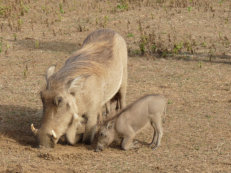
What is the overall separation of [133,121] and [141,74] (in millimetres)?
2977

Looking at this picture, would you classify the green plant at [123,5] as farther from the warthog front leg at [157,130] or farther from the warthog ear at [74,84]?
the warthog ear at [74,84]

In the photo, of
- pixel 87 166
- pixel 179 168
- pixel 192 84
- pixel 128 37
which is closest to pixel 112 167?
pixel 87 166

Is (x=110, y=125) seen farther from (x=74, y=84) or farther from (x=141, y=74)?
(x=141, y=74)

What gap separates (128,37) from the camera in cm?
1027

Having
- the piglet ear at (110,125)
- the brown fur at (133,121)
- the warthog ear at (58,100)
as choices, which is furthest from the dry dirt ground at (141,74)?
the warthog ear at (58,100)

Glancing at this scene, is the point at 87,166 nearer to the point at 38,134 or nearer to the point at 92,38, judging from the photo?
the point at 38,134

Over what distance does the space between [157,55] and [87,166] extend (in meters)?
4.90

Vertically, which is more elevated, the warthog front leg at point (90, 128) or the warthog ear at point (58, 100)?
the warthog ear at point (58, 100)

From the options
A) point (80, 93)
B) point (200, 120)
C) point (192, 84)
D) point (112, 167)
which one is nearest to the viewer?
point (112, 167)

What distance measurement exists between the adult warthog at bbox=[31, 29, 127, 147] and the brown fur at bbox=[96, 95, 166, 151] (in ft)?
0.69

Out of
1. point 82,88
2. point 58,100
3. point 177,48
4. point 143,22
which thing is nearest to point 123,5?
point 143,22

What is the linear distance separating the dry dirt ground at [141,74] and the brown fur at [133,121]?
15cm

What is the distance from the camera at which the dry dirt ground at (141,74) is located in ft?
15.2

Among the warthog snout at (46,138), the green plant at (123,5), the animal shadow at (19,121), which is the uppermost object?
the green plant at (123,5)
